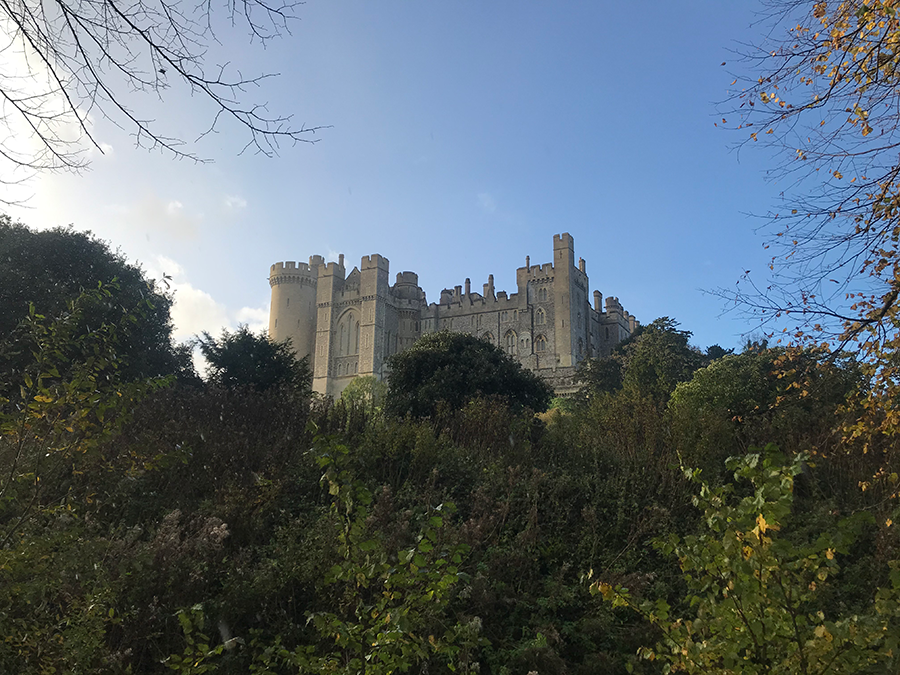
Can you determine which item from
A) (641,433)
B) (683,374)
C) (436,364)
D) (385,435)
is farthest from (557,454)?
(683,374)

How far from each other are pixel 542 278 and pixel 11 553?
4512cm

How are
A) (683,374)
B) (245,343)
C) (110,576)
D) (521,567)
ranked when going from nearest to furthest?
(110,576)
(521,567)
(245,343)
(683,374)

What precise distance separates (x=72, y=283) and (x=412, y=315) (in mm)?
33654

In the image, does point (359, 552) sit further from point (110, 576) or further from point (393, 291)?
point (393, 291)

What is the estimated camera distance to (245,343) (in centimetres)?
1942

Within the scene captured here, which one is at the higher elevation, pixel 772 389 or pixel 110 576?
pixel 772 389

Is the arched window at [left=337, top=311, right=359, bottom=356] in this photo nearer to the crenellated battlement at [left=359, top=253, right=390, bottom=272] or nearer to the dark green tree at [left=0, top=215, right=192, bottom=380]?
the crenellated battlement at [left=359, top=253, right=390, bottom=272]

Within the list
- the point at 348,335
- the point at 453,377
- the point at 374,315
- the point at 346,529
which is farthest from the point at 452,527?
the point at 348,335

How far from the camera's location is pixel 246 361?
19062mm

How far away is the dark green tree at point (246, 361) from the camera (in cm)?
1878

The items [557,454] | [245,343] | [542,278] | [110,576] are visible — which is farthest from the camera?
[542,278]

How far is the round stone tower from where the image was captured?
4925cm

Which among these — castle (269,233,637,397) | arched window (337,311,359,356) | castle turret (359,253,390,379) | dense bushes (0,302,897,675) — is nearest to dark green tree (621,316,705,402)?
dense bushes (0,302,897,675)

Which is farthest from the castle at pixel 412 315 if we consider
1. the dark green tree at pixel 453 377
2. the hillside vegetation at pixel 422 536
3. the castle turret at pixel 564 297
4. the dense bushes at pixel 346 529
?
the dense bushes at pixel 346 529
